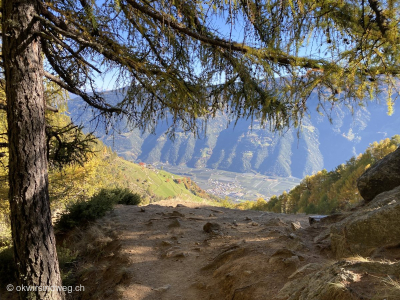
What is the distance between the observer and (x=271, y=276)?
9.43 feet

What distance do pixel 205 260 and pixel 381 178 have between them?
4.16 m

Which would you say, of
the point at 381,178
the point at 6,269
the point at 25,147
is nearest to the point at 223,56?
the point at 25,147

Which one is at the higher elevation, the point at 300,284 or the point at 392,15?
the point at 392,15

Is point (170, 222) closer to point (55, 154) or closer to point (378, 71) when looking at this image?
point (55, 154)

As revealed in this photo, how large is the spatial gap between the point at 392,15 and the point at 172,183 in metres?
114

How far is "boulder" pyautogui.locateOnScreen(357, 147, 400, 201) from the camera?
520cm

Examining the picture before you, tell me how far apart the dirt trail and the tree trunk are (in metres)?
1.26

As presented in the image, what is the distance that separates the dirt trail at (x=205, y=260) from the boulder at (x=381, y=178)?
74.6 inches

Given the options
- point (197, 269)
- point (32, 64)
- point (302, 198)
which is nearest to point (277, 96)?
point (197, 269)

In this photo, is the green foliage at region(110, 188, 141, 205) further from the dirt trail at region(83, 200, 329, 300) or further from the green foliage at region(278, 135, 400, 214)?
the green foliage at region(278, 135, 400, 214)

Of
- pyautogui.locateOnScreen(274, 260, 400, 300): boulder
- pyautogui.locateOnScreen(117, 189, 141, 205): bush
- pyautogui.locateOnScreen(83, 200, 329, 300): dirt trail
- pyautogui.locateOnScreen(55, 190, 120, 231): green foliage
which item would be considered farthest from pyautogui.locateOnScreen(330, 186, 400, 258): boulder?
pyautogui.locateOnScreen(117, 189, 141, 205): bush

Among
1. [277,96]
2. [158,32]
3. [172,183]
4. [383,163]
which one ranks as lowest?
[172,183]

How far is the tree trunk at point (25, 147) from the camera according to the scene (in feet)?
9.38

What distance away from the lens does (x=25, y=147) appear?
288 cm
